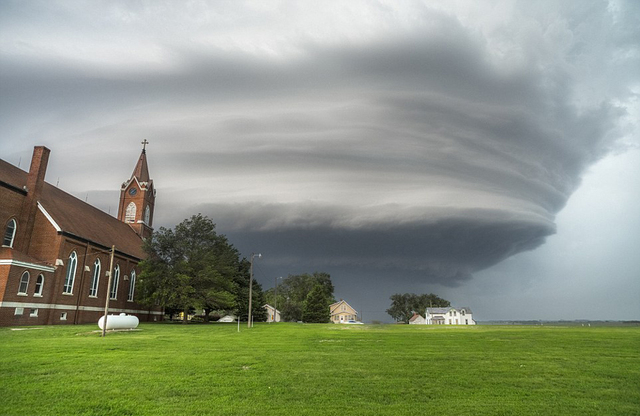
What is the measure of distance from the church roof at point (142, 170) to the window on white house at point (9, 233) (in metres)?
34.8

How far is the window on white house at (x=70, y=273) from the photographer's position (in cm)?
4197

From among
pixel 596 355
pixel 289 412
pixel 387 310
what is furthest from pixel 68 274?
pixel 387 310

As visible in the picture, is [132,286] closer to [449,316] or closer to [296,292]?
[296,292]

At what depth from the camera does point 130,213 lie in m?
71.4

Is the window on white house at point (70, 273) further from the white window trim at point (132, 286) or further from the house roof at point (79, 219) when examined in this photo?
the white window trim at point (132, 286)

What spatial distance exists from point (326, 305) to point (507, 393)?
271ft

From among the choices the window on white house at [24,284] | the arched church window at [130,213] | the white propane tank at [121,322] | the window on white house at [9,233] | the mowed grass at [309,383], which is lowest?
the mowed grass at [309,383]

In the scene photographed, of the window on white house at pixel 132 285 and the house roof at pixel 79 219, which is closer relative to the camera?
the house roof at pixel 79 219

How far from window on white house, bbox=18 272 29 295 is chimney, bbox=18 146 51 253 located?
165 inches

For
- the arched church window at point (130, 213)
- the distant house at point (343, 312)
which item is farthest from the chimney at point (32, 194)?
the distant house at point (343, 312)

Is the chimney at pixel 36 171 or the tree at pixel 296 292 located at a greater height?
the chimney at pixel 36 171

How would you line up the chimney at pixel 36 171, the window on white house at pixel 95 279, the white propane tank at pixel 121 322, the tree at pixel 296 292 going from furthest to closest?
the tree at pixel 296 292 → the window on white house at pixel 95 279 → the chimney at pixel 36 171 → the white propane tank at pixel 121 322

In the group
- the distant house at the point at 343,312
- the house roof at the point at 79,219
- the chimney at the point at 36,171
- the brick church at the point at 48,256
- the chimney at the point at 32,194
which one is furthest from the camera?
the distant house at the point at 343,312

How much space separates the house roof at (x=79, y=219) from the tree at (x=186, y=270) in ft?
19.7
